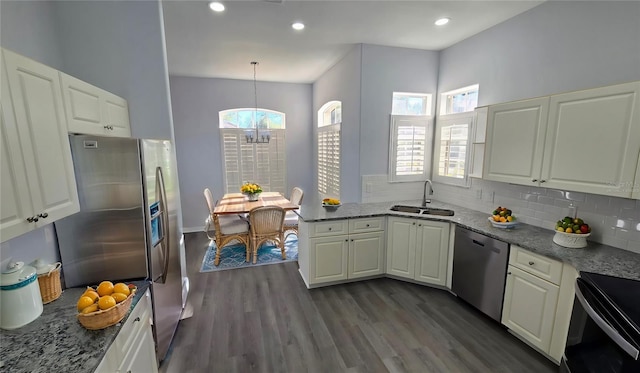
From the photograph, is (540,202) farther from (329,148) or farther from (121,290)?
(121,290)

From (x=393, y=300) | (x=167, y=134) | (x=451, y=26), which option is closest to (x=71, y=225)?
(x=167, y=134)

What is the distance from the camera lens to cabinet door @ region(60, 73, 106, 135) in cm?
166

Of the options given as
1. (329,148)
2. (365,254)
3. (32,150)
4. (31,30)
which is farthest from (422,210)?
(31,30)

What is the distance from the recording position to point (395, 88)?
12.0 feet

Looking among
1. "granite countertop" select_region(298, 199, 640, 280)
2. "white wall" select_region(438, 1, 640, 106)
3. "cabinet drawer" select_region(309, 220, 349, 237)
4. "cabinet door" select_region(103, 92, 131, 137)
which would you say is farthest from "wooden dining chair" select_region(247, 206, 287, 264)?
"white wall" select_region(438, 1, 640, 106)

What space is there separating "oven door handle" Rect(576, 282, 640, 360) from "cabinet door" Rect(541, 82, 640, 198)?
0.82 metres

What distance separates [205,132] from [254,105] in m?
1.14

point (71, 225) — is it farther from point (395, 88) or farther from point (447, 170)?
point (447, 170)

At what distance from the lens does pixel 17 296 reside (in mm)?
1308

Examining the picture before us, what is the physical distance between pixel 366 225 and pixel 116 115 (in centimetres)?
275

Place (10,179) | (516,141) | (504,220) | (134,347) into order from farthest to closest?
(504,220) < (516,141) < (134,347) < (10,179)

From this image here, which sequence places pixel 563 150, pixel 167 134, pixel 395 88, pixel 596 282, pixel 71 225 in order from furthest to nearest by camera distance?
pixel 395 88
pixel 167 134
pixel 563 150
pixel 71 225
pixel 596 282

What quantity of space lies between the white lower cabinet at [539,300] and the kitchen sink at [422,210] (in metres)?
0.99

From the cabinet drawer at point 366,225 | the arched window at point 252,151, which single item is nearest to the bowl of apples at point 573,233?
the cabinet drawer at point 366,225
